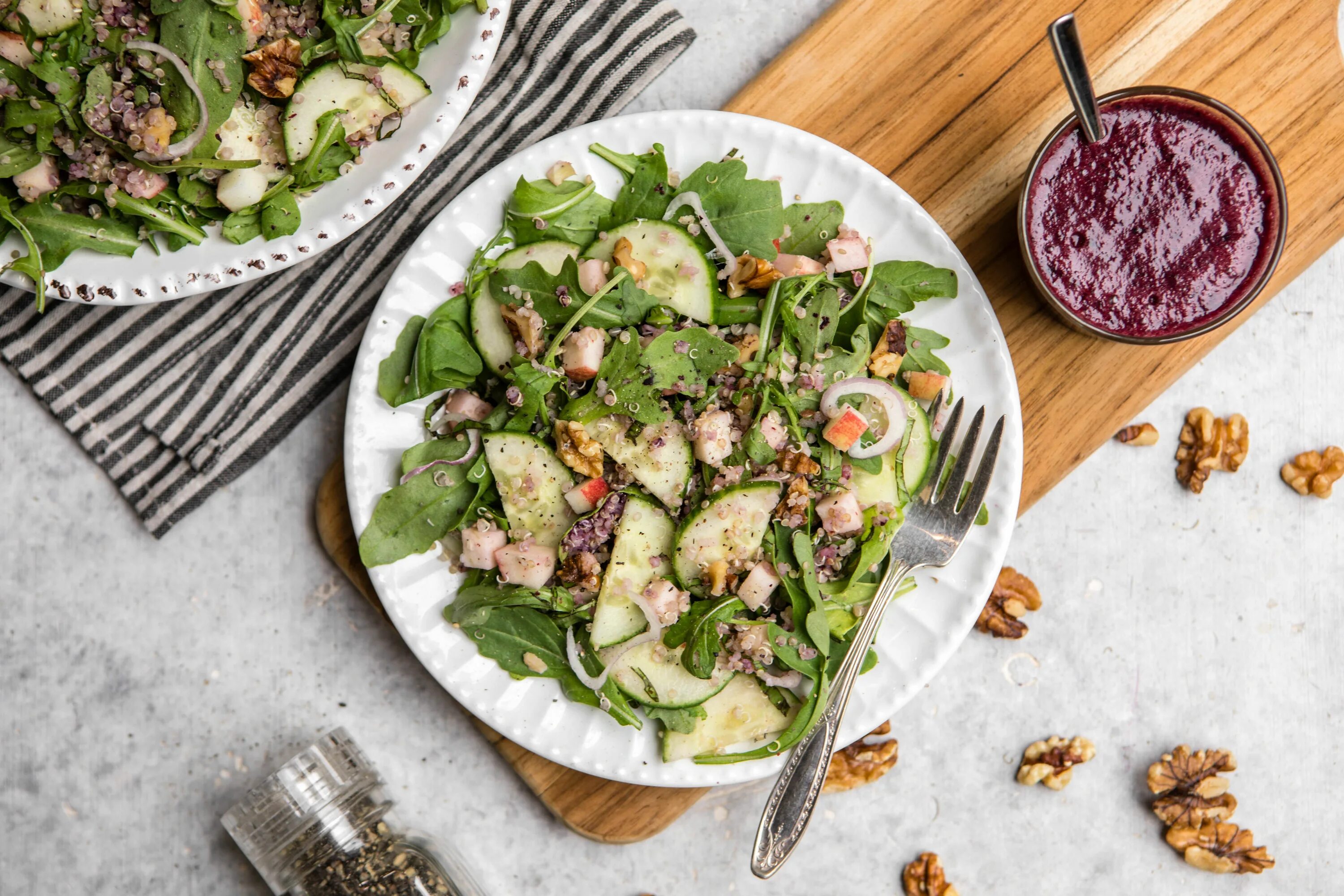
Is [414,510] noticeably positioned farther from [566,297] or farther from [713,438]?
[713,438]

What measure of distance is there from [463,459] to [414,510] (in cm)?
18

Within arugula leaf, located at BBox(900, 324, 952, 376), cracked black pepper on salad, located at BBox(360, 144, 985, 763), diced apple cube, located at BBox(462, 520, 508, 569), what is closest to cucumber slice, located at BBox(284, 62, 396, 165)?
cracked black pepper on salad, located at BBox(360, 144, 985, 763)

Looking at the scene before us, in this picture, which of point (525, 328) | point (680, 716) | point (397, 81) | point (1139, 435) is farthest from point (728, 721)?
point (397, 81)

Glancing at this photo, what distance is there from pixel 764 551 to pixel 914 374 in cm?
60

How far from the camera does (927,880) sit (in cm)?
289

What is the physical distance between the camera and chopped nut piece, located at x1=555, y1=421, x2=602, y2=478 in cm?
230

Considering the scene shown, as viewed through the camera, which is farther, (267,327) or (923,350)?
(267,327)

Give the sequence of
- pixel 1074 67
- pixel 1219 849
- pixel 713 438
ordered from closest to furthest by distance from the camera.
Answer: pixel 1074 67, pixel 713 438, pixel 1219 849

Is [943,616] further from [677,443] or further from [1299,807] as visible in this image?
[1299,807]

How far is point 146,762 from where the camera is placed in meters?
2.80

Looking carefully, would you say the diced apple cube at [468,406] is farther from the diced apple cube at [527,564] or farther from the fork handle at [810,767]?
the fork handle at [810,767]

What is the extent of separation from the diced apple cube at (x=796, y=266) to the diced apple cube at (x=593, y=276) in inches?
16.9

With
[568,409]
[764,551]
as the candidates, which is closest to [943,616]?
[764,551]

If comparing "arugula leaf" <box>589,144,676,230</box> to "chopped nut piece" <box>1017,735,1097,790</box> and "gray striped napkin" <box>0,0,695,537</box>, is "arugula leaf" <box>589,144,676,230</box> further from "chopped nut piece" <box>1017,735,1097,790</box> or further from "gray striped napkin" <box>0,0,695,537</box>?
"chopped nut piece" <box>1017,735,1097,790</box>
